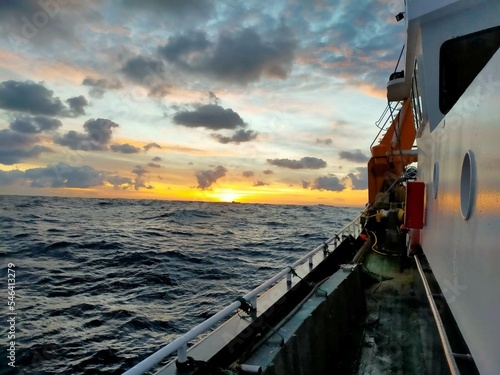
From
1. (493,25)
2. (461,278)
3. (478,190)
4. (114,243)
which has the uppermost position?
(493,25)

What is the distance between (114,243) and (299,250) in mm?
11650

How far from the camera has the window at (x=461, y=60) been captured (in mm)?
4418

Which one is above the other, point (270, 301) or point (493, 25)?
point (493, 25)

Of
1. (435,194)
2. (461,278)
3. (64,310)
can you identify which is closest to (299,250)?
(64,310)

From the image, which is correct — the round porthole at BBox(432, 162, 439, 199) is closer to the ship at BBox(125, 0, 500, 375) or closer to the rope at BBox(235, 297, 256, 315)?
the ship at BBox(125, 0, 500, 375)

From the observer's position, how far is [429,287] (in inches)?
217

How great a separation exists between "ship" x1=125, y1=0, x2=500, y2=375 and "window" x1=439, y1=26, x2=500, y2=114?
0.01 m

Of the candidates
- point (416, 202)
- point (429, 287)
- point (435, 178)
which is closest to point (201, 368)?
point (435, 178)

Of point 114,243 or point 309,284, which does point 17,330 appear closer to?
point 309,284

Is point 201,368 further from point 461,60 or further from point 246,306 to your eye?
point 461,60

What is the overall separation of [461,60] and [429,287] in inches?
135

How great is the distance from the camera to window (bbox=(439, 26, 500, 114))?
4418 millimetres

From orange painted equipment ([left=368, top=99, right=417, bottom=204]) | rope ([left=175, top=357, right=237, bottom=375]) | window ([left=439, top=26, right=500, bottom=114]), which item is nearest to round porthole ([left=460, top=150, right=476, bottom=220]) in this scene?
rope ([left=175, top=357, right=237, bottom=375])

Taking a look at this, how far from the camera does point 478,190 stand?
2.16 meters
